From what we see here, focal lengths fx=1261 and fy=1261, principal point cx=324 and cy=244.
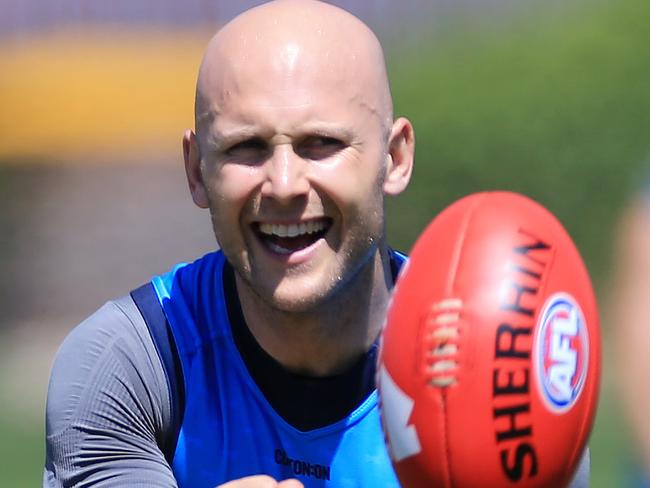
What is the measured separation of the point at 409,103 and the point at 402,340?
5.41 meters

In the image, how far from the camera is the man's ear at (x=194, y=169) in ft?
9.02

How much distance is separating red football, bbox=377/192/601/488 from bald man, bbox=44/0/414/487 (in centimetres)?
43

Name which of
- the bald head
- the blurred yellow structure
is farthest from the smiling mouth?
the blurred yellow structure

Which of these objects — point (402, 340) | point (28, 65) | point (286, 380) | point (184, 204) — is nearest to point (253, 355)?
point (286, 380)

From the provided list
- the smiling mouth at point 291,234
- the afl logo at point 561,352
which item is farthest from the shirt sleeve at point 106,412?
the afl logo at point 561,352

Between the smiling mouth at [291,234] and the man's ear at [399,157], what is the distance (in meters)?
0.23

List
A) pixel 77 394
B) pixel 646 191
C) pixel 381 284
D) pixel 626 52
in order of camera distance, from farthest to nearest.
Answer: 1. pixel 626 52
2. pixel 646 191
3. pixel 381 284
4. pixel 77 394

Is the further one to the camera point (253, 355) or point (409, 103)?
point (409, 103)

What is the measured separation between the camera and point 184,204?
24.0 ft

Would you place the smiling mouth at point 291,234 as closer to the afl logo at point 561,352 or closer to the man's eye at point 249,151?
the man's eye at point 249,151

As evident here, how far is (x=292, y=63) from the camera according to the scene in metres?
2.56

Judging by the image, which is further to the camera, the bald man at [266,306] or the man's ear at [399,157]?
the man's ear at [399,157]

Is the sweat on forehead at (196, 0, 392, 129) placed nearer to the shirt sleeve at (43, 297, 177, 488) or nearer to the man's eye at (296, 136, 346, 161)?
the man's eye at (296, 136, 346, 161)

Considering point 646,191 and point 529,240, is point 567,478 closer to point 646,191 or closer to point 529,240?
point 529,240
